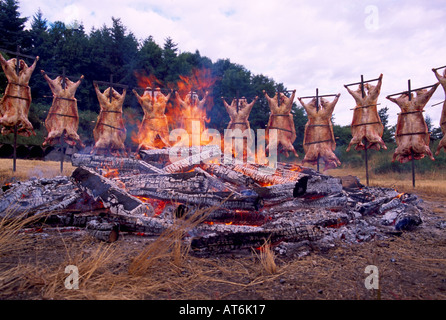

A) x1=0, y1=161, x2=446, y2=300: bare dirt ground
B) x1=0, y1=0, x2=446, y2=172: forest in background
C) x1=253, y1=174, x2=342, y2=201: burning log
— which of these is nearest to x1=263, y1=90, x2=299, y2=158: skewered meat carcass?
x1=253, y1=174, x2=342, y2=201: burning log

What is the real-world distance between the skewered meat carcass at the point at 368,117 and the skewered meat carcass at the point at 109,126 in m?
9.42

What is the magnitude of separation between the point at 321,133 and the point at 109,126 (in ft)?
29.2

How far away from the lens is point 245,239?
3709 mm

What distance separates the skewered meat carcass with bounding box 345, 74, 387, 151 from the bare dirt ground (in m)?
7.07

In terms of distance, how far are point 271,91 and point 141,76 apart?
1527cm

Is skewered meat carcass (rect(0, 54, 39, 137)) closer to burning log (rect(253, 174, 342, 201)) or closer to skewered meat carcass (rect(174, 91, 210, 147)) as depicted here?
skewered meat carcass (rect(174, 91, 210, 147))

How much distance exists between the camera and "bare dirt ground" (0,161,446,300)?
2459 millimetres

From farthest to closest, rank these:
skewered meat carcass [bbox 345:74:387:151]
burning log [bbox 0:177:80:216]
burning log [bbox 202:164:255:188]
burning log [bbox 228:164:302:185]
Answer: skewered meat carcass [bbox 345:74:387:151] < burning log [bbox 228:164:302:185] < burning log [bbox 202:164:255:188] < burning log [bbox 0:177:80:216]

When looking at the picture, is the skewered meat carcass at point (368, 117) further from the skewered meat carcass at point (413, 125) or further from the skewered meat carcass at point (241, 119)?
the skewered meat carcass at point (241, 119)

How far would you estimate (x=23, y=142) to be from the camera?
71.8 feet

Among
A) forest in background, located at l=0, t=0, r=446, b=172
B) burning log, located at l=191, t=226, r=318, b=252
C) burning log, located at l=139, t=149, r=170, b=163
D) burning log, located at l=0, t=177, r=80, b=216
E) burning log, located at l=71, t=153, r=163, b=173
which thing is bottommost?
burning log, located at l=191, t=226, r=318, b=252

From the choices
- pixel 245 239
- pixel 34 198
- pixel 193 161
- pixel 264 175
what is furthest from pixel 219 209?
pixel 34 198

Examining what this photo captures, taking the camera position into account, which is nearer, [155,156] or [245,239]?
[245,239]

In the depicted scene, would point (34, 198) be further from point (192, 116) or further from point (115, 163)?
point (192, 116)
